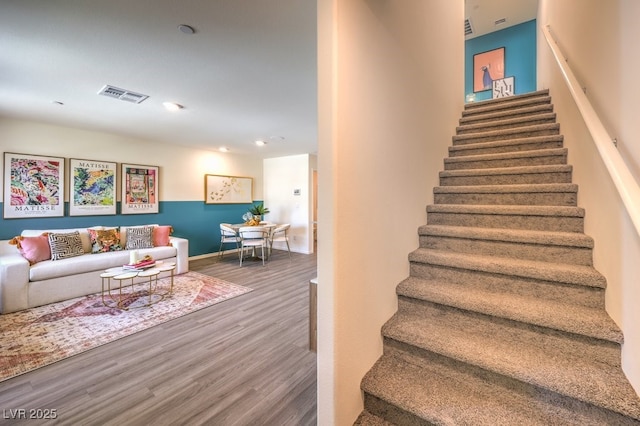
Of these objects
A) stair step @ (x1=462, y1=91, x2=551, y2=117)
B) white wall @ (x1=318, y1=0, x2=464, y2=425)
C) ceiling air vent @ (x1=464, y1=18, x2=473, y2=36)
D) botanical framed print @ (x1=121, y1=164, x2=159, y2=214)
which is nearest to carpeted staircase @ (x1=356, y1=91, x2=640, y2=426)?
white wall @ (x1=318, y1=0, x2=464, y2=425)

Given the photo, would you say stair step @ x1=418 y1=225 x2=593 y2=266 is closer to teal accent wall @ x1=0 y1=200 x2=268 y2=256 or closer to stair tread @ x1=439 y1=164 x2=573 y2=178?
stair tread @ x1=439 y1=164 x2=573 y2=178

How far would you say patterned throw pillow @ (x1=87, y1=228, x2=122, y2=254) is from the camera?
3953 mm

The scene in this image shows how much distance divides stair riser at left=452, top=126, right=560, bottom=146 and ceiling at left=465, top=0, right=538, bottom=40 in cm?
384

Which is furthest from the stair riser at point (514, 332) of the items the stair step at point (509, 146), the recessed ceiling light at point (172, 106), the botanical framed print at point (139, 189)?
the botanical framed print at point (139, 189)

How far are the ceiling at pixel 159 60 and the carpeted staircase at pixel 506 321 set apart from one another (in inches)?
70.9

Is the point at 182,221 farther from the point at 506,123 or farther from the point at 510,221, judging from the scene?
the point at 506,123

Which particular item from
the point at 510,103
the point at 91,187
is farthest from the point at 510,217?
the point at 91,187

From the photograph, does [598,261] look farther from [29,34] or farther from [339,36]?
[29,34]

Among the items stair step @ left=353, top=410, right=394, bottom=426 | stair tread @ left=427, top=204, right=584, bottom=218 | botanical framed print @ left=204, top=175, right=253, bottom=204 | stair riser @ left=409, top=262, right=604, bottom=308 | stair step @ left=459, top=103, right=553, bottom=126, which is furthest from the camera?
botanical framed print @ left=204, top=175, right=253, bottom=204

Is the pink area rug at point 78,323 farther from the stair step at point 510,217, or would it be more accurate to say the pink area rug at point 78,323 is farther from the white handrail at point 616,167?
the white handrail at point 616,167

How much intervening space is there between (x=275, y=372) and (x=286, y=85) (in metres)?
2.61

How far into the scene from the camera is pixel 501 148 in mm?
2514

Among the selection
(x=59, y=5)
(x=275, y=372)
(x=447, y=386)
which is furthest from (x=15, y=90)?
(x=447, y=386)

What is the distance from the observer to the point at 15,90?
2.66 metres
